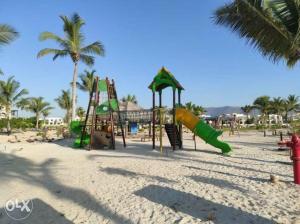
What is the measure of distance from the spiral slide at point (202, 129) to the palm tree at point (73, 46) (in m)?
11.9

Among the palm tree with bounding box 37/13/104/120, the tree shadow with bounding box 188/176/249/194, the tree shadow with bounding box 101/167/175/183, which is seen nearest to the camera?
the tree shadow with bounding box 188/176/249/194

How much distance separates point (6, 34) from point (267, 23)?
8979 millimetres

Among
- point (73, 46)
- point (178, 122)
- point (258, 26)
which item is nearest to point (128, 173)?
point (258, 26)

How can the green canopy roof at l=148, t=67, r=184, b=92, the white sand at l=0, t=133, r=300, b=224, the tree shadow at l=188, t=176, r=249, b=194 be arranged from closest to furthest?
the white sand at l=0, t=133, r=300, b=224
the tree shadow at l=188, t=176, r=249, b=194
the green canopy roof at l=148, t=67, r=184, b=92

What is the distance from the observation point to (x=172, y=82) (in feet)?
49.6

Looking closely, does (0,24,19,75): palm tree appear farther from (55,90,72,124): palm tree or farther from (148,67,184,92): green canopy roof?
(55,90,72,124): palm tree

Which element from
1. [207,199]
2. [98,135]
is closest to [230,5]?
[207,199]

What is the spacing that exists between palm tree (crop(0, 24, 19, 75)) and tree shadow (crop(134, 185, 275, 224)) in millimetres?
8249

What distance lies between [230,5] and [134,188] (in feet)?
18.4

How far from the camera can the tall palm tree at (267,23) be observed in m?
8.24

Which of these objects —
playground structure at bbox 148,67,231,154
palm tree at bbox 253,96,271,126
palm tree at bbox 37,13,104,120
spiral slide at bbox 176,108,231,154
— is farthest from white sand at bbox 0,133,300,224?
palm tree at bbox 253,96,271,126

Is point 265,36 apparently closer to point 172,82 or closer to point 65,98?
point 172,82

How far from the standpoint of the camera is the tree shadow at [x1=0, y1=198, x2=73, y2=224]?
210 inches

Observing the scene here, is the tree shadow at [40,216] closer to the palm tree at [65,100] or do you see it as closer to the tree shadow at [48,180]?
the tree shadow at [48,180]
